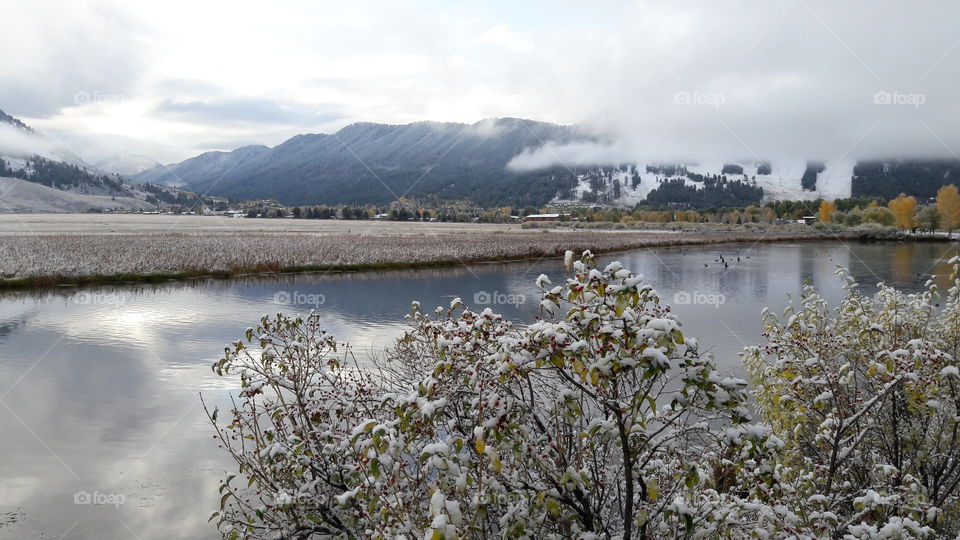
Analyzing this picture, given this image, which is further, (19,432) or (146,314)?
(146,314)

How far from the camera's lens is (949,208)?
338 ft

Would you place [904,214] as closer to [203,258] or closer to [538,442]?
[203,258]

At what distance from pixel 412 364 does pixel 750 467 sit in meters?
→ 3.93

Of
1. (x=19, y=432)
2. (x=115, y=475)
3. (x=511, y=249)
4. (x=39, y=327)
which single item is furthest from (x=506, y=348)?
(x=511, y=249)

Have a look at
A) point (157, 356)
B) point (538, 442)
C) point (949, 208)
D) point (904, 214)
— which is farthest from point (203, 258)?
point (904, 214)

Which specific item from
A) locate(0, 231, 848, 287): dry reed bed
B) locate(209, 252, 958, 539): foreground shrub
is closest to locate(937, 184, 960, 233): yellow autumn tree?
locate(0, 231, 848, 287): dry reed bed

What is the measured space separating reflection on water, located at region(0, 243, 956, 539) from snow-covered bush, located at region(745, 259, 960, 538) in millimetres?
1956

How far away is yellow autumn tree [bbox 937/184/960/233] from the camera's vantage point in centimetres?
10175

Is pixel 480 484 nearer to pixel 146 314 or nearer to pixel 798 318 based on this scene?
pixel 798 318

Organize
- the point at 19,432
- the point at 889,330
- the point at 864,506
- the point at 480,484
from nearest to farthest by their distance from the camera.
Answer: the point at 480,484 → the point at 864,506 → the point at 889,330 → the point at 19,432

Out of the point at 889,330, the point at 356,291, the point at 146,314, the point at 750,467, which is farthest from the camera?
the point at 356,291

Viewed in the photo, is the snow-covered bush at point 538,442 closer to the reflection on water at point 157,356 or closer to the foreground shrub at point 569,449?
the foreground shrub at point 569,449

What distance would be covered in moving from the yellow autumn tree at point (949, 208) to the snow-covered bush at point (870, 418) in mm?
117775

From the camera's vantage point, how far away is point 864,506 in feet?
12.4
